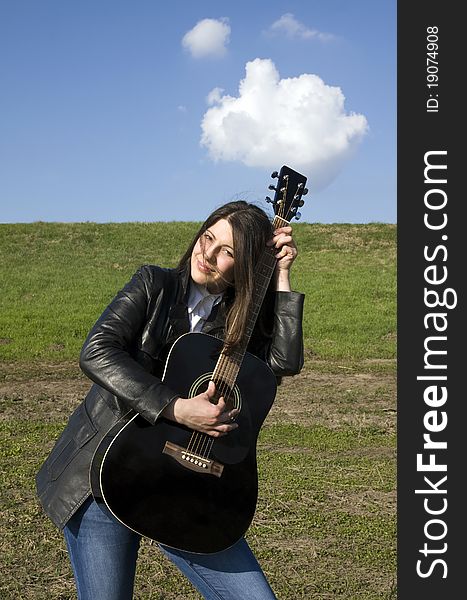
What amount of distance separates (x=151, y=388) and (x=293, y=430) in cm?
587

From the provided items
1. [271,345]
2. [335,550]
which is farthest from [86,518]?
[335,550]

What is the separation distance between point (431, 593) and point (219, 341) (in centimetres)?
169

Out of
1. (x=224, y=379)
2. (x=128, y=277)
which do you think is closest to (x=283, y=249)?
(x=224, y=379)

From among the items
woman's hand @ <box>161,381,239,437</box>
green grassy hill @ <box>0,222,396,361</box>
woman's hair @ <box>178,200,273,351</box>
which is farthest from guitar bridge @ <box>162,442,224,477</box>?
green grassy hill @ <box>0,222,396,361</box>

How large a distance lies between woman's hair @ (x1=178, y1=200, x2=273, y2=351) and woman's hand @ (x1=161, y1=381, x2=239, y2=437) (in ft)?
0.90

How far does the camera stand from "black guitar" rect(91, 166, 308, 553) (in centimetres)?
246

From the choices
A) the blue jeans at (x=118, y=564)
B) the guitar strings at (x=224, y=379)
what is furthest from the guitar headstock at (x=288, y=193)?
the blue jeans at (x=118, y=564)

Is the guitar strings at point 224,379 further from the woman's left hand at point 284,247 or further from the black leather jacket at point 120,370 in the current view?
the black leather jacket at point 120,370

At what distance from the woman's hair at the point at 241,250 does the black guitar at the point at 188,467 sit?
6 centimetres

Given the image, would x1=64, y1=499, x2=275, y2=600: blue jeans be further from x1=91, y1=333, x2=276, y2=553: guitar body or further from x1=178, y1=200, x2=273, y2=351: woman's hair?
x1=178, y1=200, x2=273, y2=351: woman's hair

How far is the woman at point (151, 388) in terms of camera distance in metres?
2.42

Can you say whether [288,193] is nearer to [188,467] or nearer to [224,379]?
[224,379]

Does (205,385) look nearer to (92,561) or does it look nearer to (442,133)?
(92,561)

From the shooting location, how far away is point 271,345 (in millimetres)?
2832
